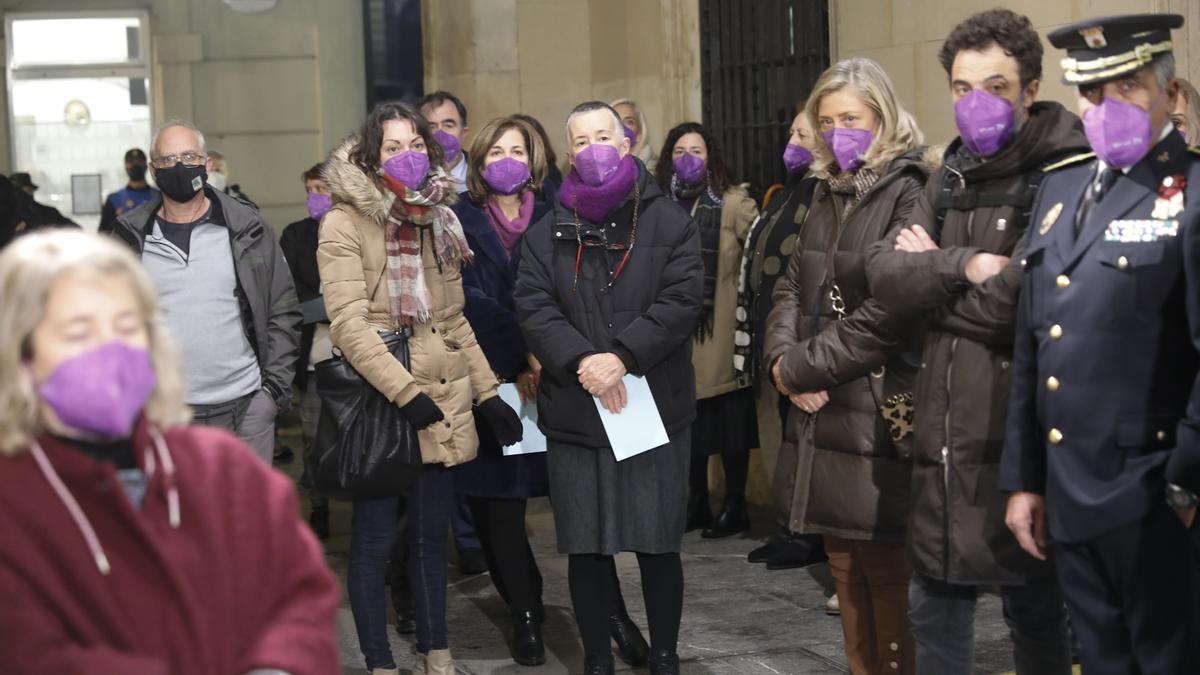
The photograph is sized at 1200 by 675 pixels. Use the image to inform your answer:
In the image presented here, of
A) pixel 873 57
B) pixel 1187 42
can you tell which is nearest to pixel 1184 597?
pixel 1187 42

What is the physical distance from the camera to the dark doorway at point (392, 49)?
1413 centimetres

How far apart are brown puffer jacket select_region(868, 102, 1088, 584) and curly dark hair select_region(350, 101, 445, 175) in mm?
1958

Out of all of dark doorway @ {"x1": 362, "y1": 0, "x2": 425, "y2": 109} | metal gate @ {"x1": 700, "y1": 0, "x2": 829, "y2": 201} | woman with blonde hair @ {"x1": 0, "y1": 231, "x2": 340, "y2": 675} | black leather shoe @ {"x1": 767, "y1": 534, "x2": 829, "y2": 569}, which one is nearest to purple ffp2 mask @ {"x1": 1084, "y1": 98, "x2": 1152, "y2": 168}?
woman with blonde hair @ {"x1": 0, "y1": 231, "x2": 340, "y2": 675}

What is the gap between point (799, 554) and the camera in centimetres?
731

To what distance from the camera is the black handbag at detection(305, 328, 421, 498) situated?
5.29 meters

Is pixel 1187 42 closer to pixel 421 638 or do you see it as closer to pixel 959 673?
pixel 959 673

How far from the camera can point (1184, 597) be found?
3.63 m

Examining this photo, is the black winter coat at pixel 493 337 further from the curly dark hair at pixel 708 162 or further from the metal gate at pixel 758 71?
the metal gate at pixel 758 71

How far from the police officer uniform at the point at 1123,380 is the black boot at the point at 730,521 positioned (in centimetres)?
423

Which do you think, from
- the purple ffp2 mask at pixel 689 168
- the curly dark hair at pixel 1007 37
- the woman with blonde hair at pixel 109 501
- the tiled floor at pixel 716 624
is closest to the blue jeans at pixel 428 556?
the tiled floor at pixel 716 624

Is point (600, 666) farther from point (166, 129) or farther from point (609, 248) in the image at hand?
point (166, 129)

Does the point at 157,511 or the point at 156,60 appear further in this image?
the point at 156,60

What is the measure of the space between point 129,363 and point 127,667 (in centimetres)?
47

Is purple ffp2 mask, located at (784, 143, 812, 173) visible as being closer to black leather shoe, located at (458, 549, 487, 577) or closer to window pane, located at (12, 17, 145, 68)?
black leather shoe, located at (458, 549, 487, 577)
